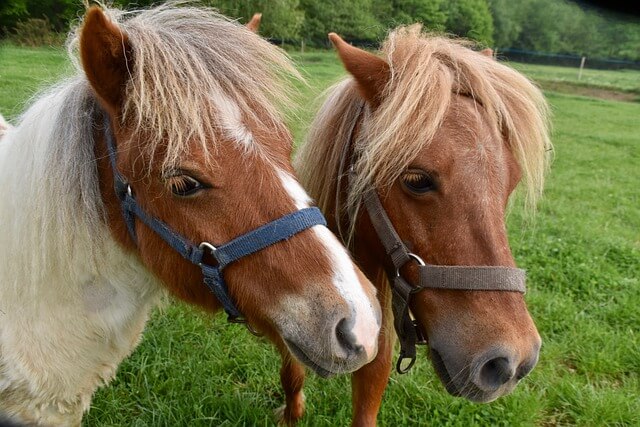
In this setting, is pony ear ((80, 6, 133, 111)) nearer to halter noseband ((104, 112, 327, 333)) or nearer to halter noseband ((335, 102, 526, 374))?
halter noseband ((104, 112, 327, 333))

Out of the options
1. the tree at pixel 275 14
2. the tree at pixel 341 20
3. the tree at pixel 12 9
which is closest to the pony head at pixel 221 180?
the tree at pixel 341 20

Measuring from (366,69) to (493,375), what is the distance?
1.21 m

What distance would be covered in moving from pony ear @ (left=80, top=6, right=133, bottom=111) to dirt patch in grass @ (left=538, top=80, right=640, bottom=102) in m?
25.1

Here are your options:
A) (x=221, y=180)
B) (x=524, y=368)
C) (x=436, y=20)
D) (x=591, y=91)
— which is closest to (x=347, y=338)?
(x=221, y=180)

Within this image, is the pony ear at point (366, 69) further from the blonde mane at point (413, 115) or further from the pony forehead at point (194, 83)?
the pony forehead at point (194, 83)

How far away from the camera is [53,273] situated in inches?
70.2

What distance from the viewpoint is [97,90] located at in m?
1.57

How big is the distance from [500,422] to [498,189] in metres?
1.77

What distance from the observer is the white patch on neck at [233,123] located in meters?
1.53

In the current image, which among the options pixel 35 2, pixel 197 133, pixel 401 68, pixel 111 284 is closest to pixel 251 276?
pixel 197 133

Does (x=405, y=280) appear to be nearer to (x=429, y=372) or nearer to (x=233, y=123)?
(x=233, y=123)

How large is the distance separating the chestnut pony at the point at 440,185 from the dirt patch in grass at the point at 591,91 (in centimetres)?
2414

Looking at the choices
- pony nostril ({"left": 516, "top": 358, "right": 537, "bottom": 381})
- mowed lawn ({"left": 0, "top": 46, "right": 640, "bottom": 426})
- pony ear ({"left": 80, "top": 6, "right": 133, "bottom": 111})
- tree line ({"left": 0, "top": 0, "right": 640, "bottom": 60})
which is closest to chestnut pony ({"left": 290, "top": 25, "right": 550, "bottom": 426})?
pony nostril ({"left": 516, "top": 358, "right": 537, "bottom": 381})

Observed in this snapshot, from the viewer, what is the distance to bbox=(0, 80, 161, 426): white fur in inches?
68.3
